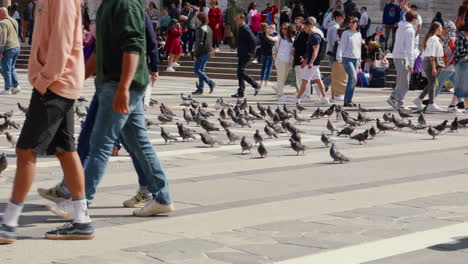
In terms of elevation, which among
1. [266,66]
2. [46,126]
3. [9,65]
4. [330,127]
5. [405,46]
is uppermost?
[46,126]

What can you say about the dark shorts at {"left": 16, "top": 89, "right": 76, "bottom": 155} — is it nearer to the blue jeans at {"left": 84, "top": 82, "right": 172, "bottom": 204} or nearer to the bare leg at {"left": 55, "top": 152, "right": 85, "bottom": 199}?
the bare leg at {"left": 55, "top": 152, "right": 85, "bottom": 199}

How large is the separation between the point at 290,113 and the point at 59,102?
10977 mm

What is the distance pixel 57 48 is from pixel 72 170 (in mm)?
810

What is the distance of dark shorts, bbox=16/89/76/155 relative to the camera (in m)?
6.67

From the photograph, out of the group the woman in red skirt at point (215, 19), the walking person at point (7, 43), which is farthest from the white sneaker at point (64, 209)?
the woman in red skirt at point (215, 19)

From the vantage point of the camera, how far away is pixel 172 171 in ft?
34.4

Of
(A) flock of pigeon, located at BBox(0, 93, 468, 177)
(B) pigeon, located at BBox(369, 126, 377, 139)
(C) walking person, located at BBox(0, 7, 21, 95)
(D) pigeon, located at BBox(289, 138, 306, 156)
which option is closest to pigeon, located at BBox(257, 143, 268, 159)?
(A) flock of pigeon, located at BBox(0, 93, 468, 177)

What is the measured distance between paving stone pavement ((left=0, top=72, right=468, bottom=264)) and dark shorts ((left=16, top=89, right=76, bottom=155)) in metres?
0.62

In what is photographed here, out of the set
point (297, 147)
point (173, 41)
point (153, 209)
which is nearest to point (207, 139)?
point (297, 147)

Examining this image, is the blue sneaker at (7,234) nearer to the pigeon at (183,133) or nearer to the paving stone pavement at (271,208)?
the paving stone pavement at (271,208)

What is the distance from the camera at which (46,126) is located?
6707 mm

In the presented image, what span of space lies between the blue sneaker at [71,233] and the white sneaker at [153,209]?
868 millimetres

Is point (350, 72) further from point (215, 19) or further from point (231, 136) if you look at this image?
point (215, 19)

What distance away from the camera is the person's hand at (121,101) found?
705 cm
